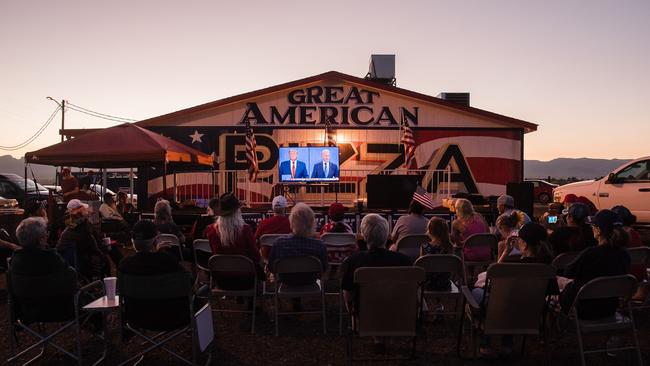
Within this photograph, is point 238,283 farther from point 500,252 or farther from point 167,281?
point 500,252

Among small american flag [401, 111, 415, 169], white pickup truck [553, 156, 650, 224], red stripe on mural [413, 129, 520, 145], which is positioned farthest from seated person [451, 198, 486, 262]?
red stripe on mural [413, 129, 520, 145]

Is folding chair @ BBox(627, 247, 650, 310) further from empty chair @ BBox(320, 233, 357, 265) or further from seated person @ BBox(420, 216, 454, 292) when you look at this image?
empty chair @ BBox(320, 233, 357, 265)

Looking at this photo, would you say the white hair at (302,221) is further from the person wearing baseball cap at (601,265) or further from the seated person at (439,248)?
the person wearing baseball cap at (601,265)

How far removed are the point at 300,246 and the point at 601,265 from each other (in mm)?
2771

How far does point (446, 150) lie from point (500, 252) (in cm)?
1136

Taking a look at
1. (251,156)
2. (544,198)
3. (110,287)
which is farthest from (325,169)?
(544,198)

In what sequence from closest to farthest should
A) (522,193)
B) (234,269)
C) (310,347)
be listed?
1. (310,347)
2. (234,269)
3. (522,193)

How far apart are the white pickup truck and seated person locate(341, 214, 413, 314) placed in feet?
34.0

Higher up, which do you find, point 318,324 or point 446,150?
point 446,150

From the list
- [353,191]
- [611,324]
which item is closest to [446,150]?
[353,191]

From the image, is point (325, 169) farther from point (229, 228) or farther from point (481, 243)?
point (229, 228)

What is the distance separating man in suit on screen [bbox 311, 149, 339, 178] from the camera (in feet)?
48.3

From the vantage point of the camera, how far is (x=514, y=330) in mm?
4125

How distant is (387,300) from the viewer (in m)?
4.03
